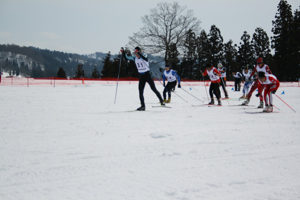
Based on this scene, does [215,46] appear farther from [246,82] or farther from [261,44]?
[246,82]

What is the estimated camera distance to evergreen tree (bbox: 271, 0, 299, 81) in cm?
4809

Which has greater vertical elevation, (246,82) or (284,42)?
(284,42)

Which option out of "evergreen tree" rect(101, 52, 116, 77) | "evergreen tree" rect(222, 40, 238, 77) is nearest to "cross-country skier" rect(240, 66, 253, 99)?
"evergreen tree" rect(222, 40, 238, 77)

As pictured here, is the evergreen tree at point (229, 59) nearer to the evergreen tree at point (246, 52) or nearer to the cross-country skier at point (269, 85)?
the evergreen tree at point (246, 52)

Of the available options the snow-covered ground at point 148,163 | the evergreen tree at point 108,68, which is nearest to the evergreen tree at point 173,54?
the snow-covered ground at point 148,163

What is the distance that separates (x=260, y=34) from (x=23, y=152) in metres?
62.2

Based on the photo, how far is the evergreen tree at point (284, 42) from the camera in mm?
48094

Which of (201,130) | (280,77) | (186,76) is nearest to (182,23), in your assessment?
(186,76)

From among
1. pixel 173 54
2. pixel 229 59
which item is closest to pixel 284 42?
pixel 229 59

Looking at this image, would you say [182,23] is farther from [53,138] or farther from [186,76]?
[53,138]

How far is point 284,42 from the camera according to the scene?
49.4 m

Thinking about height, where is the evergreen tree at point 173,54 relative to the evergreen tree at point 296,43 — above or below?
below

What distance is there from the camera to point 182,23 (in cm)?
3662

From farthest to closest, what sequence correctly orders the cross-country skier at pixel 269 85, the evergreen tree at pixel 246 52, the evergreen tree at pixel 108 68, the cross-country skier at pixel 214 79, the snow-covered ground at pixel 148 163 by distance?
the evergreen tree at pixel 108 68 < the evergreen tree at pixel 246 52 < the cross-country skier at pixel 214 79 < the cross-country skier at pixel 269 85 < the snow-covered ground at pixel 148 163
